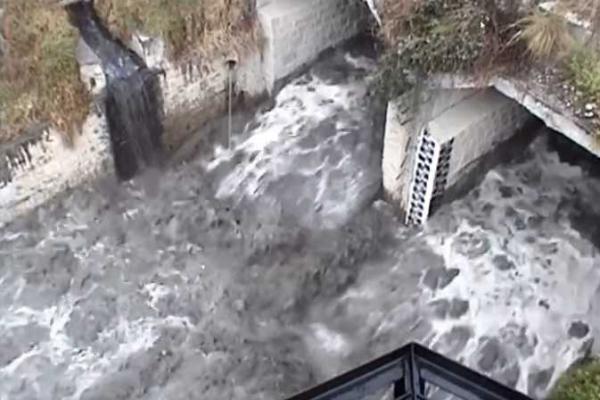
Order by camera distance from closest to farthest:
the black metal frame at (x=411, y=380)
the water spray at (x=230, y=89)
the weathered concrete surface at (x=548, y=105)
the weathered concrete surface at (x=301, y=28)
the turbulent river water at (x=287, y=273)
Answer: the black metal frame at (x=411, y=380) → the weathered concrete surface at (x=548, y=105) → the turbulent river water at (x=287, y=273) → the weathered concrete surface at (x=301, y=28) → the water spray at (x=230, y=89)

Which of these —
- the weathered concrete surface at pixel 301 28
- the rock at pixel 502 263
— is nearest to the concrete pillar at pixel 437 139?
the rock at pixel 502 263

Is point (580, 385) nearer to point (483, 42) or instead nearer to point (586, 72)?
point (586, 72)

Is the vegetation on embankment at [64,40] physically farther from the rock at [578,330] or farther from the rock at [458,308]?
the rock at [578,330]

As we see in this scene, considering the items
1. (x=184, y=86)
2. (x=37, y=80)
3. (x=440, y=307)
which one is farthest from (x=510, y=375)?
(x=37, y=80)

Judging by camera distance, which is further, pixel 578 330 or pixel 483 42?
pixel 578 330

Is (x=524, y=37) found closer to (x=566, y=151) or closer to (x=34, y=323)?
(x=566, y=151)
